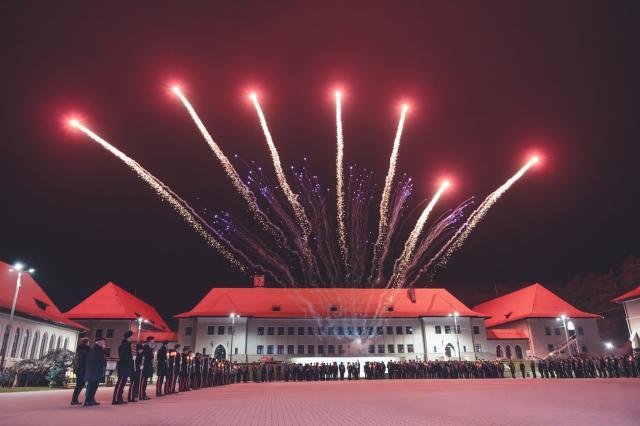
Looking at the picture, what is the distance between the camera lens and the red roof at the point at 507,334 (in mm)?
70125

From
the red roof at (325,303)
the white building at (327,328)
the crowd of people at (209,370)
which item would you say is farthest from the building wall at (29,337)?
the red roof at (325,303)

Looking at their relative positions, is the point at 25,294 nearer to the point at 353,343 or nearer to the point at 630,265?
the point at 353,343

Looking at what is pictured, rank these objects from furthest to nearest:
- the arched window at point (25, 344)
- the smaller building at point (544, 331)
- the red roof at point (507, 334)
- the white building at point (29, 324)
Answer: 1. the red roof at point (507, 334)
2. the smaller building at point (544, 331)
3. the arched window at point (25, 344)
4. the white building at point (29, 324)

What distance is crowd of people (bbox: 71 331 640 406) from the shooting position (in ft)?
43.8

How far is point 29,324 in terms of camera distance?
45906 mm

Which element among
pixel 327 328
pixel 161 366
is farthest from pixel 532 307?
pixel 161 366

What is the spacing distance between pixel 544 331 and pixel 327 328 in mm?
34921

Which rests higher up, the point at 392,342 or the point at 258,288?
the point at 258,288

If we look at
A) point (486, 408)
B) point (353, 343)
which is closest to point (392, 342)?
point (353, 343)

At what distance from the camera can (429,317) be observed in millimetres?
69688

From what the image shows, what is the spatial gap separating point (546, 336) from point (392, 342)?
24.7m

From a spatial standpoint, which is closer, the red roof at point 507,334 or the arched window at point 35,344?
the arched window at point 35,344

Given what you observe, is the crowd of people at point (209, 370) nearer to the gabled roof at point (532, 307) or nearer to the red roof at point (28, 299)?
the red roof at point (28, 299)

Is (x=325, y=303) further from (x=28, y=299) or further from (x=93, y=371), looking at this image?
(x=93, y=371)
